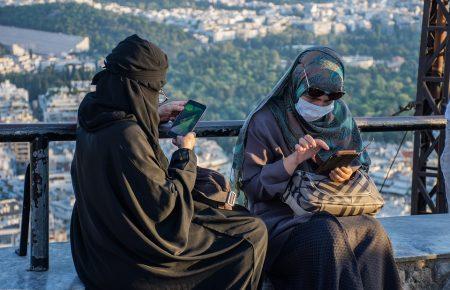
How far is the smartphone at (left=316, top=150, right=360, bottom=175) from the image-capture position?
3.48 metres

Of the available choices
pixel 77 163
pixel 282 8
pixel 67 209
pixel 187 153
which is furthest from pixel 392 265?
pixel 282 8

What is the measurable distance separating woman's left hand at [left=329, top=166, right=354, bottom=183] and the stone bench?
1.61ft

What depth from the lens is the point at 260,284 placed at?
346 centimetres

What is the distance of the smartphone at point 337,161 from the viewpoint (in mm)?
3477

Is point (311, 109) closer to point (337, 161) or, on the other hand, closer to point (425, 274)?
point (337, 161)

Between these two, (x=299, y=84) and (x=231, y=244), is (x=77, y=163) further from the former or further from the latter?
(x=299, y=84)

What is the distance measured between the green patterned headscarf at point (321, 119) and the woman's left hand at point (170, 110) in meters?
0.32

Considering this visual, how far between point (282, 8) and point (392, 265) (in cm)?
4780

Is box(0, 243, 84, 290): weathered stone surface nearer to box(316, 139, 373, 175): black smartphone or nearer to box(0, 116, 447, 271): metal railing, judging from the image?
box(0, 116, 447, 271): metal railing

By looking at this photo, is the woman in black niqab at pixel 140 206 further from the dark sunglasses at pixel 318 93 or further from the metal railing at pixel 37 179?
the dark sunglasses at pixel 318 93

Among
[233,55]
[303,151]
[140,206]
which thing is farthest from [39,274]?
[233,55]

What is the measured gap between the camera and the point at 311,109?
12.4 ft

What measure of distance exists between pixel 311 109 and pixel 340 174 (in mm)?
328

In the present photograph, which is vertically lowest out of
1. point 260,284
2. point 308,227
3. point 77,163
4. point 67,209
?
point 67,209
